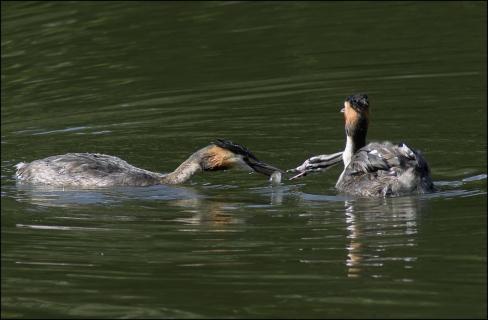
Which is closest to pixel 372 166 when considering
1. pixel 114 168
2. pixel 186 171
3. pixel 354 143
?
pixel 354 143

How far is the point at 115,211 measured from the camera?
12.4m

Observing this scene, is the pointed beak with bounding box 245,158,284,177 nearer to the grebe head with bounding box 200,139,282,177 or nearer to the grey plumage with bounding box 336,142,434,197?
the grebe head with bounding box 200,139,282,177

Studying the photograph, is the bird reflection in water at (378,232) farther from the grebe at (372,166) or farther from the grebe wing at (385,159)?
the grebe wing at (385,159)

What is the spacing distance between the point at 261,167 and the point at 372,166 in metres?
1.29

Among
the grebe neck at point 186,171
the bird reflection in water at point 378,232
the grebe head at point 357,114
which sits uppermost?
the grebe head at point 357,114

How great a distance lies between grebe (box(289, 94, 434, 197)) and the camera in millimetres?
12289

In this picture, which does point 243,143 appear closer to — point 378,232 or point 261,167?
point 261,167

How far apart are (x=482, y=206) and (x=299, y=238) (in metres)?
1.81

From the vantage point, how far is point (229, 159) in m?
13.6

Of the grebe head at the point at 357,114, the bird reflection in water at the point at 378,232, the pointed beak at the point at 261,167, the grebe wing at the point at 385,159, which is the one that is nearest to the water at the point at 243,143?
the bird reflection in water at the point at 378,232

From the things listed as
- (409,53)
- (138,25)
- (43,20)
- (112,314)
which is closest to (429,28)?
(409,53)

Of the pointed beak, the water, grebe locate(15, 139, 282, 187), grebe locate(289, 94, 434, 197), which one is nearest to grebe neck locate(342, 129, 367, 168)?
grebe locate(289, 94, 434, 197)

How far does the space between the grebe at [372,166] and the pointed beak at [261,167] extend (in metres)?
0.27

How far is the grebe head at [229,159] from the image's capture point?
1335 cm
